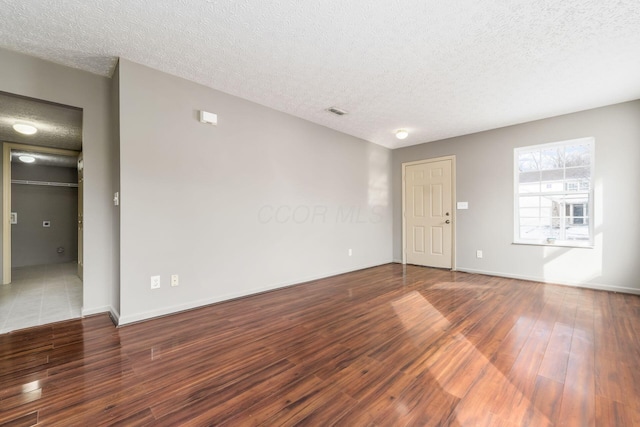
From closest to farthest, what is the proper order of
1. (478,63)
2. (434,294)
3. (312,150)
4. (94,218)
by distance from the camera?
(478,63) → (94,218) → (434,294) → (312,150)

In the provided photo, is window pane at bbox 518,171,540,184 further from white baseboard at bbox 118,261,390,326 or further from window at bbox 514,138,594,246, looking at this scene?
white baseboard at bbox 118,261,390,326

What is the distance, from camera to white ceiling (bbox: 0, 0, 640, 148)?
1998mm

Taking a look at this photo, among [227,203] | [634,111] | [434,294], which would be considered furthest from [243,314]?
[634,111]

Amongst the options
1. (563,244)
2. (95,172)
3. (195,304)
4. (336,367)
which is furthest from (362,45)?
(563,244)

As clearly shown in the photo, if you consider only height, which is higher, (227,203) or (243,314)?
(227,203)

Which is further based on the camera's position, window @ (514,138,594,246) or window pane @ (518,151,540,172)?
window pane @ (518,151,540,172)

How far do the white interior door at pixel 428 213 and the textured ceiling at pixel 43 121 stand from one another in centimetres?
551

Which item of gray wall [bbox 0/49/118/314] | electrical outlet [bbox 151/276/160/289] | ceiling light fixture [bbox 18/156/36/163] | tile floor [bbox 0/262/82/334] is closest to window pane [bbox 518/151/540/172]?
electrical outlet [bbox 151/276/160/289]

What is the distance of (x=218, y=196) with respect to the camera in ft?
10.8

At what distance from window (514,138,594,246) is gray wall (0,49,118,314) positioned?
588cm

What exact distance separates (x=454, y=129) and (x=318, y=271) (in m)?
3.45

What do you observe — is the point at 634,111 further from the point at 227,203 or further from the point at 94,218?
the point at 94,218

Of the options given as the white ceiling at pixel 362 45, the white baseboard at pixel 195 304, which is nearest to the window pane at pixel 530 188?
the white ceiling at pixel 362 45

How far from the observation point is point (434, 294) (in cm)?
363
